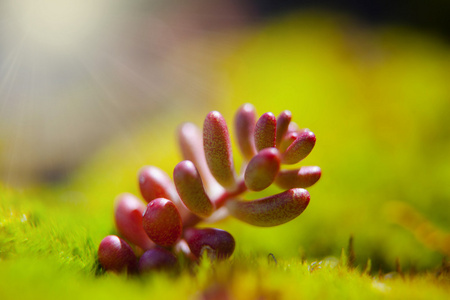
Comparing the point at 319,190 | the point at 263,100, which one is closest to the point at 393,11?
the point at 263,100

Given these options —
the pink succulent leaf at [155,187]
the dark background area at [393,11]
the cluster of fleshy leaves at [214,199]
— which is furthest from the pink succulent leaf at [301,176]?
the dark background area at [393,11]

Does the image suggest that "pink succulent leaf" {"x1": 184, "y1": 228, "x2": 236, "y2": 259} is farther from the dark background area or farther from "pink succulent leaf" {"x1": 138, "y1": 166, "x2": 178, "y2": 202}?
the dark background area

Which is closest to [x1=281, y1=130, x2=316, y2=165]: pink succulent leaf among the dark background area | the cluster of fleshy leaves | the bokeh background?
the cluster of fleshy leaves

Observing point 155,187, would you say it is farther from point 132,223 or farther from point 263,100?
point 263,100

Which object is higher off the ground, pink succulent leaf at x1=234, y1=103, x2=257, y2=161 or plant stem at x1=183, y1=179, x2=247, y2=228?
pink succulent leaf at x1=234, y1=103, x2=257, y2=161

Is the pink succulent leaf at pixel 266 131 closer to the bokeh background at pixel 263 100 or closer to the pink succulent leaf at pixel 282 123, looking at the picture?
the pink succulent leaf at pixel 282 123

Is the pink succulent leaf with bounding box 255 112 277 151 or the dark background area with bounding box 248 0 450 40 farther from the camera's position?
the dark background area with bounding box 248 0 450 40

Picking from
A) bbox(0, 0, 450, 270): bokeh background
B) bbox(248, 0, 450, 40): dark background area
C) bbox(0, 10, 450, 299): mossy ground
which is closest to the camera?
bbox(0, 10, 450, 299): mossy ground

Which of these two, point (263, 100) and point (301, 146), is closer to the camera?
point (301, 146)
